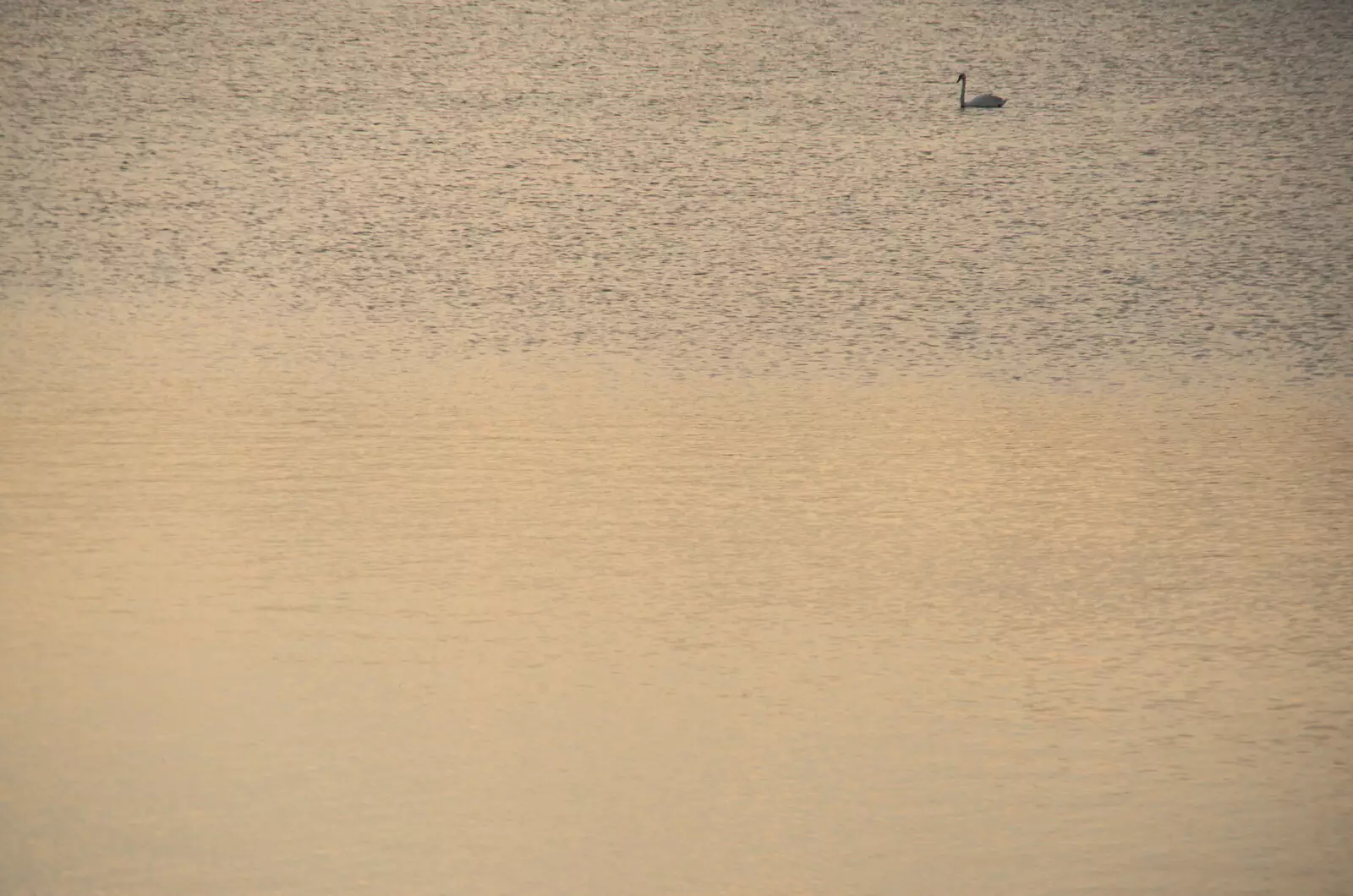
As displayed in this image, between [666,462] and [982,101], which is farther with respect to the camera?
[982,101]

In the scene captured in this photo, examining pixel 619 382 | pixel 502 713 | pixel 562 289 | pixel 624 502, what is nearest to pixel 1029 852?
pixel 502 713

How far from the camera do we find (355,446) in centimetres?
386

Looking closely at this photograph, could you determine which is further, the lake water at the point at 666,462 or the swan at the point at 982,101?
the swan at the point at 982,101

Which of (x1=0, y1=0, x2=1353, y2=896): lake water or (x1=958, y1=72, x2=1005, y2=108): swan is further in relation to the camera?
(x1=958, y1=72, x2=1005, y2=108): swan

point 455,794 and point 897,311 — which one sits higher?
point 455,794

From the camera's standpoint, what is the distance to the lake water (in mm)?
2146

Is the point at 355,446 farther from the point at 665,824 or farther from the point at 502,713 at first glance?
the point at 665,824

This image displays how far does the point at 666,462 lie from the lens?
376 cm

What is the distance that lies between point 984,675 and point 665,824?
0.70m

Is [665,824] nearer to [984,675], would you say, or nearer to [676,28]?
[984,675]

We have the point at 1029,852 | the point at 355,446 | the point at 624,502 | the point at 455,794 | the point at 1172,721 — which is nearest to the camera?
the point at 1029,852

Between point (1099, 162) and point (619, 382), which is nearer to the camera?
A: point (619, 382)

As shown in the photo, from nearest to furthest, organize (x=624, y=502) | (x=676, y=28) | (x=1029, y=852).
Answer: (x=1029, y=852) < (x=624, y=502) < (x=676, y=28)

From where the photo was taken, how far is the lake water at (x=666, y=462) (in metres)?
2.15
